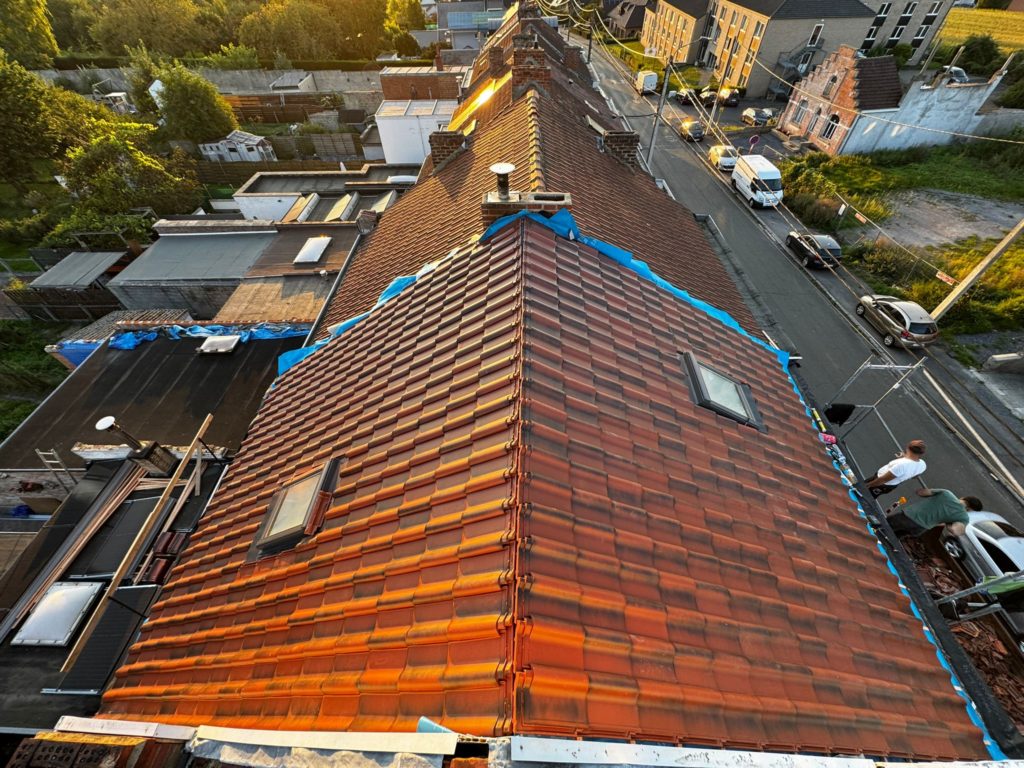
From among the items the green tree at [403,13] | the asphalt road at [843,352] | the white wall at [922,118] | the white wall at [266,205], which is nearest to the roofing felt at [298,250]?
the white wall at [266,205]

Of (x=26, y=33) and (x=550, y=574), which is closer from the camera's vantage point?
(x=550, y=574)

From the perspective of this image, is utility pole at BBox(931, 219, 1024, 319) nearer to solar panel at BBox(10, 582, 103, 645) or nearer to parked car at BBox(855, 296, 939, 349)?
parked car at BBox(855, 296, 939, 349)

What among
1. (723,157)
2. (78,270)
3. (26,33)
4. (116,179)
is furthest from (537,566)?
(26,33)

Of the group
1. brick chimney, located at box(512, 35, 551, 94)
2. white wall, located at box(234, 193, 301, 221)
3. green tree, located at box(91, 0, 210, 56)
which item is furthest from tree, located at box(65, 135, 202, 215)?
green tree, located at box(91, 0, 210, 56)

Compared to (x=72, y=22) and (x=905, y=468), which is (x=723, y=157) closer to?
(x=905, y=468)

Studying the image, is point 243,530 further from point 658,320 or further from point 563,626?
point 658,320

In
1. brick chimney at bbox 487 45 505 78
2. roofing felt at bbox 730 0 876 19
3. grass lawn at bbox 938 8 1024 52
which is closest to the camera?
brick chimney at bbox 487 45 505 78

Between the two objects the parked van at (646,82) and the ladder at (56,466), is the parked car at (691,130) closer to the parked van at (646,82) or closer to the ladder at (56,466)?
the parked van at (646,82)
